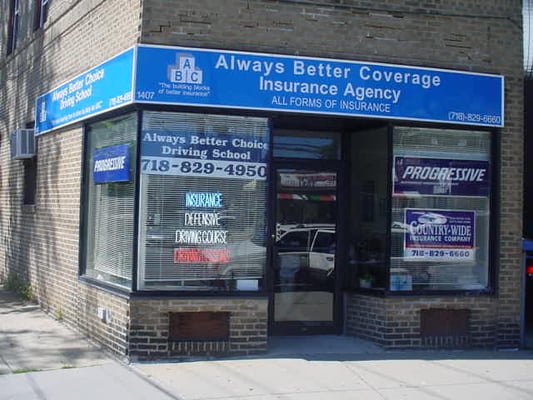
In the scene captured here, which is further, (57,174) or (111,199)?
(57,174)

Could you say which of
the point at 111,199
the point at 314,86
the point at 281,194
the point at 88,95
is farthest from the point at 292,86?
the point at 88,95

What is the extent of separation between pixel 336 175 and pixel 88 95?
3340 mm

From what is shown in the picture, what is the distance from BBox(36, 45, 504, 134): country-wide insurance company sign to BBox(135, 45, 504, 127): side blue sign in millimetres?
11

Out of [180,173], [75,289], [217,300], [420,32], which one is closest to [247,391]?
[217,300]

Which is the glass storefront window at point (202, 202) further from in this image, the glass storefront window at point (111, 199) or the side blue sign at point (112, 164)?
the side blue sign at point (112, 164)

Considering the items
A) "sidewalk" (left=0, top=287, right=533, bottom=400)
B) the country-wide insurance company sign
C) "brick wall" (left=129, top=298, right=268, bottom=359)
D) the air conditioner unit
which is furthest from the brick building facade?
the air conditioner unit

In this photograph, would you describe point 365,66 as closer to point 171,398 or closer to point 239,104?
point 239,104

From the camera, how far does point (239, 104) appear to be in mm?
7840

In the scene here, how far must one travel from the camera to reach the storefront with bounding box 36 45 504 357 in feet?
25.5

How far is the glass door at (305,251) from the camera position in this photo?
29.3 feet

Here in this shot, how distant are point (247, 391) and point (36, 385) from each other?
2.02 m

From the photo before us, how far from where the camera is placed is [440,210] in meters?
8.68

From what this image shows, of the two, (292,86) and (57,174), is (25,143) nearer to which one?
(57,174)

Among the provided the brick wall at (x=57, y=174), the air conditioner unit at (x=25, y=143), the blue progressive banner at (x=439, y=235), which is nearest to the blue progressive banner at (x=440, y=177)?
the blue progressive banner at (x=439, y=235)
